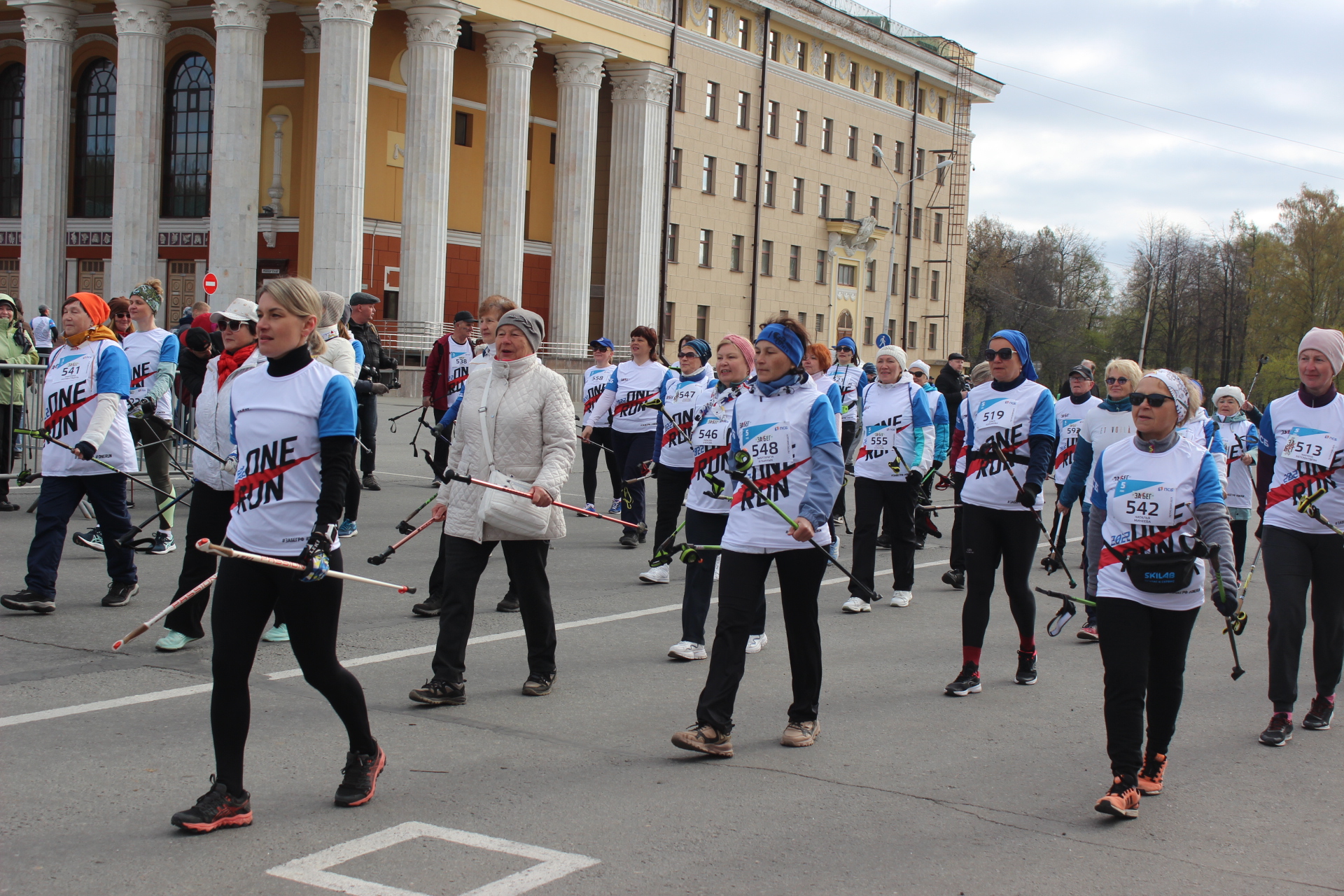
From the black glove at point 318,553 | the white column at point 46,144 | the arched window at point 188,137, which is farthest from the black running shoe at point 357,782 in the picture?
the arched window at point 188,137

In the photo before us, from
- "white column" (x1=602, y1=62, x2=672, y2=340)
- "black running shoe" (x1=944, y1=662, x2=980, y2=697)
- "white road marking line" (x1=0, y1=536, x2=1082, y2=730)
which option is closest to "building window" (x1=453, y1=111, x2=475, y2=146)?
"white column" (x1=602, y1=62, x2=672, y2=340)

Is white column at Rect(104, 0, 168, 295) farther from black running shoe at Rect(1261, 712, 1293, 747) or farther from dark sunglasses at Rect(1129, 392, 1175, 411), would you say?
dark sunglasses at Rect(1129, 392, 1175, 411)

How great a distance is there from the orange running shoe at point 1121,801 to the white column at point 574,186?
132 ft

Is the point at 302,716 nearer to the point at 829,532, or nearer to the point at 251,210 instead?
the point at 829,532

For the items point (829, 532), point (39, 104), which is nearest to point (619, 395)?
point (829, 532)

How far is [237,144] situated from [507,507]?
33.3 meters

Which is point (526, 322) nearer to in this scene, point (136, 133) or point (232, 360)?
point (232, 360)

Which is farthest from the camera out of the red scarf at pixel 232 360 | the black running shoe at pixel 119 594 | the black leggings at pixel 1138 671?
the black running shoe at pixel 119 594

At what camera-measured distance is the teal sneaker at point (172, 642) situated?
7.57 meters

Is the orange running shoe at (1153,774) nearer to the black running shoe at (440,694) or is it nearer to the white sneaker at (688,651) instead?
the white sneaker at (688,651)

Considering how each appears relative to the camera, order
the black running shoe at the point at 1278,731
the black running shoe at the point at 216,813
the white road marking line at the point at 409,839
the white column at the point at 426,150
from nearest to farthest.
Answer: the white road marking line at the point at 409,839 → the black running shoe at the point at 216,813 → the black running shoe at the point at 1278,731 → the white column at the point at 426,150

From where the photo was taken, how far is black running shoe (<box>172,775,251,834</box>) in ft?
15.2

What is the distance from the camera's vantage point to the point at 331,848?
455 centimetres

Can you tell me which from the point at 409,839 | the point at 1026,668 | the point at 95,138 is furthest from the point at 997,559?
the point at 95,138
